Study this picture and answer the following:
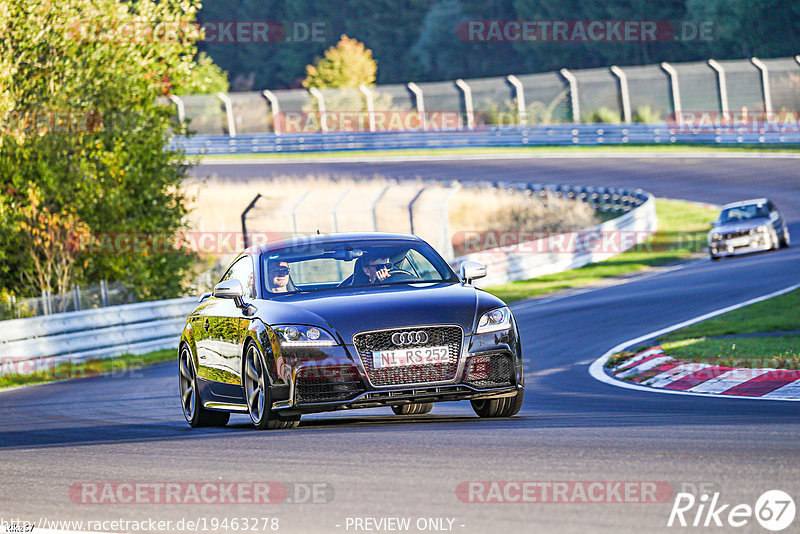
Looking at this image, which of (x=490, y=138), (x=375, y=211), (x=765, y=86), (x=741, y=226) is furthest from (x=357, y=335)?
(x=490, y=138)

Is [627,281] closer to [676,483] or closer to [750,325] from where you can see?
[750,325]

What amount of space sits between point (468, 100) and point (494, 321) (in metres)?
49.9

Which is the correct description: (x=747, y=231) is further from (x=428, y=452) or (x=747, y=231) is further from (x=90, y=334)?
(x=428, y=452)

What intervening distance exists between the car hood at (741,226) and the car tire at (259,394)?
2080 centimetres

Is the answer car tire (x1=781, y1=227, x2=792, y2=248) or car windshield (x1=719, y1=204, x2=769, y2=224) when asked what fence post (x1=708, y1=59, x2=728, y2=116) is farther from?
car windshield (x1=719, y1=204, x2=769, y2=224)

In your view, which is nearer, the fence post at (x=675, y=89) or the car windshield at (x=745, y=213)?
the car windshield at (x=745, y=213)

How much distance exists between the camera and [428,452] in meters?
7.76

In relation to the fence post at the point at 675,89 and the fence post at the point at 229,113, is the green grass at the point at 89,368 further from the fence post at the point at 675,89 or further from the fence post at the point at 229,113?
the fence post at the point at 229,113

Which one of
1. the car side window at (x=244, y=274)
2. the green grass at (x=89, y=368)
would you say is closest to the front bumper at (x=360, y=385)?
the car side window at (x=244, y=274)

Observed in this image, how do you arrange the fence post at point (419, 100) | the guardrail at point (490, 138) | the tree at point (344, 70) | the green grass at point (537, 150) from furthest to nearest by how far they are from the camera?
the tree at point (344, 70) → the fence post at point (419, 100) → the guardrail at point (490, 138) → the green grass at point (537, 150)

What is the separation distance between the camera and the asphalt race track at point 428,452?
242 inches

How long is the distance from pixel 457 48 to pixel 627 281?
217ft

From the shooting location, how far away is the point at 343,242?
10.4 m

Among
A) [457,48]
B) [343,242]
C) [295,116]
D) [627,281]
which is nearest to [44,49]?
[627,281]
